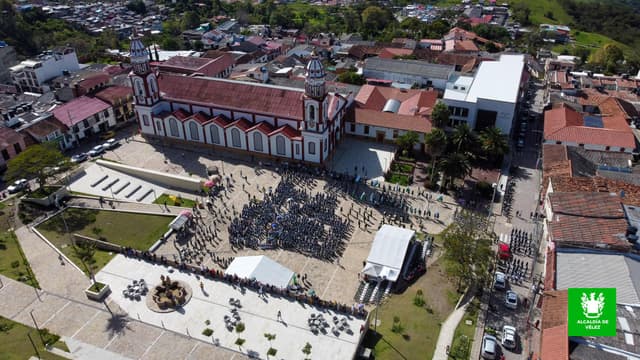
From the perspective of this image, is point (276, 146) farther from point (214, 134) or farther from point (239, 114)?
point (214, 134)

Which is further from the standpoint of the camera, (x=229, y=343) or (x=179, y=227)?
(x=179, y=227)

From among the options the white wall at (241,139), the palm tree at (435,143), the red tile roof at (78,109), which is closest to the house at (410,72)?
the palm tree at (435,143)

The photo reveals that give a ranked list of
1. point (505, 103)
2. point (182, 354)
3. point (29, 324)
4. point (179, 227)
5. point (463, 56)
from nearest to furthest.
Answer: point (182, 354), point (29, 324), point (179, 227), point (505, 103), point (463, 56)

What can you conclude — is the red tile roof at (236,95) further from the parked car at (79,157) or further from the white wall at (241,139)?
the parked car at (79,157)

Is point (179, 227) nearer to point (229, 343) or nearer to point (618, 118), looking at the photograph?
point (229, 343)

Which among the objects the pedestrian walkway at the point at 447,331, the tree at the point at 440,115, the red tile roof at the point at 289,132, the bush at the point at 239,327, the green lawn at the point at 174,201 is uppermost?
the tree at the point at 440,115

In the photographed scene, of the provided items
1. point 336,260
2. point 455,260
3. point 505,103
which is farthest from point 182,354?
point 505,103
